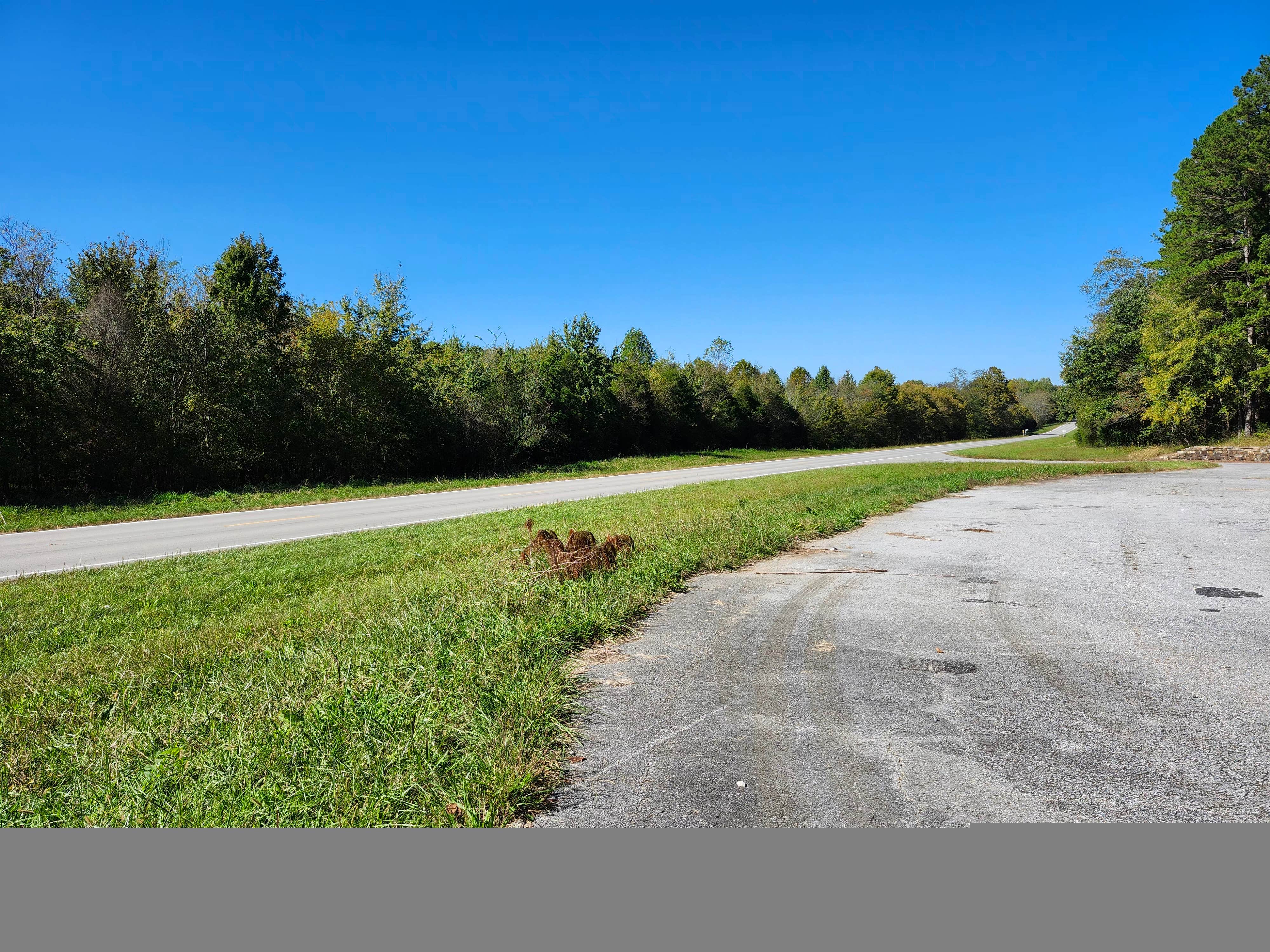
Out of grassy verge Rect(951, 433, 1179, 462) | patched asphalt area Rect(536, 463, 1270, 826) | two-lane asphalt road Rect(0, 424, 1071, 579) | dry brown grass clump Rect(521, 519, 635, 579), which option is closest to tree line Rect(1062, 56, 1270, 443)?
grassy verge Rect(951, 433, 1179, 462)

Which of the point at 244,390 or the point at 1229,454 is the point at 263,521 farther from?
the point at 1229,454

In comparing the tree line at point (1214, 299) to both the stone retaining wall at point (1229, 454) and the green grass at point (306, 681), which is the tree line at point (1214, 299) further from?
the green grass at point (306, 681)

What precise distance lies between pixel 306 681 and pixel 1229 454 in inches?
1431

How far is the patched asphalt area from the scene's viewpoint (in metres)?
2.58

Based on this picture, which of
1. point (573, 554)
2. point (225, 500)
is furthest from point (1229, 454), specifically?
point (225, 500)

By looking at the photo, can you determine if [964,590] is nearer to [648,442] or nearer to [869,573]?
[869,573]

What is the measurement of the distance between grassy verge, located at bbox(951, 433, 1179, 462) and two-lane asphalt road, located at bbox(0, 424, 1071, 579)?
18.4 m

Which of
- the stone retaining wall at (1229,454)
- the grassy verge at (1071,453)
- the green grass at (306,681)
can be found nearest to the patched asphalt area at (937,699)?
the green grass at (306,681)

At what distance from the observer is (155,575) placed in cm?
746

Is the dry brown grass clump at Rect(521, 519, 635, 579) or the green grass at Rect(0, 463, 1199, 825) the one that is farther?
the dry brown grass clump at Rect(521, 519, 635, 579)

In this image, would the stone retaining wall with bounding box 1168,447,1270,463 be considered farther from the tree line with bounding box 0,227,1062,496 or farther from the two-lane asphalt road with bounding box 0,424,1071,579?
the tree line with bounding box 0,227,1062,496

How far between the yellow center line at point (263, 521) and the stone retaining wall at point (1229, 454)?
32931mm

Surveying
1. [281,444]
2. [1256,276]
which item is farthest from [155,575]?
[1256,276]

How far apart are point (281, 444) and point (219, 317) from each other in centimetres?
406
